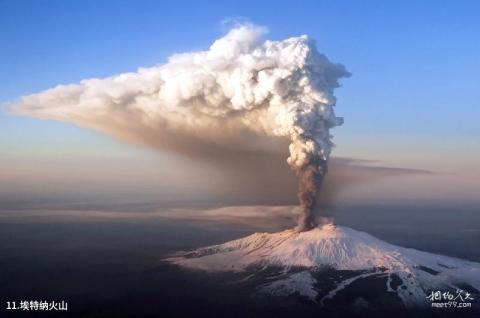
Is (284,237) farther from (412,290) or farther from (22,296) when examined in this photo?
(22,296)

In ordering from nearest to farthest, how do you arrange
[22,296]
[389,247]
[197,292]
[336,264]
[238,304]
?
[22,296] < [238,304] < [197,292] < [336,264] < [389,247]

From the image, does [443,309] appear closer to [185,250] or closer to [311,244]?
[311,244]

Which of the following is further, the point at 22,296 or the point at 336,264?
the point at 336,264

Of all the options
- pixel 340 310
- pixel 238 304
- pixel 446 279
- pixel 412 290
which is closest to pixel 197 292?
pixel 238 304

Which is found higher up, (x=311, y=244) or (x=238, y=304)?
(x=311, y=244)

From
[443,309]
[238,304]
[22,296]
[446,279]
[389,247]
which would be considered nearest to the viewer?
[22,296]

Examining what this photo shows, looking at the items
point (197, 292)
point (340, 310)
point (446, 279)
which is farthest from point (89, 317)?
point (446, 279)
